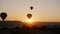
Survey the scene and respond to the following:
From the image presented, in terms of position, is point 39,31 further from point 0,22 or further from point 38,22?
point 38,22

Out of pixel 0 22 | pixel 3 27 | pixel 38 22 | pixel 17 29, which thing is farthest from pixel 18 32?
pixel 38 22

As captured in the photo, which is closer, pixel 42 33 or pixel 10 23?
pixel 42 33

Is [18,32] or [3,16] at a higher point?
[3,16]

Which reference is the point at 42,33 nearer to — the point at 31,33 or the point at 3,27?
the point at 31,33

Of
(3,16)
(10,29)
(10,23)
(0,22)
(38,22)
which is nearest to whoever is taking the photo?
(3,16)

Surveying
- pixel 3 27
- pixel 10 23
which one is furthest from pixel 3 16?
pixel 10 23

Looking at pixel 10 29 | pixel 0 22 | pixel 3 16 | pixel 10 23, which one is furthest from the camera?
pixel 10 23

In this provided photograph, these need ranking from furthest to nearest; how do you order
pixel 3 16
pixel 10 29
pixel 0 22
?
pixel 0 22 → pixel 10 29 → pixel 3 16

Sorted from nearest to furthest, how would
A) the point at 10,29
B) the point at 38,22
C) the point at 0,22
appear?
the point at 10,29 → the point at 0,22 → the point at 38,22

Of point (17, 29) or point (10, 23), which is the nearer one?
point (17, 29)
